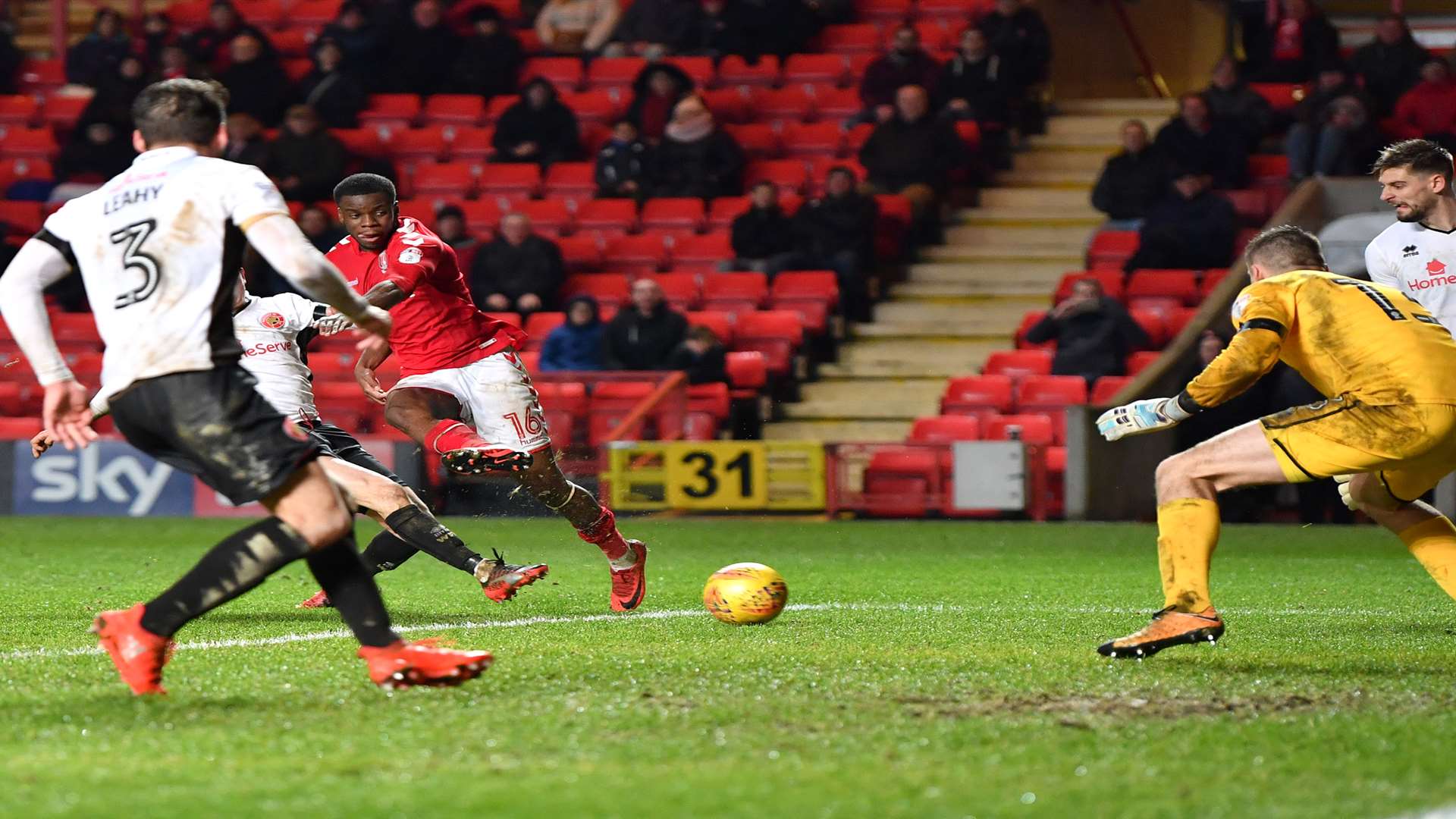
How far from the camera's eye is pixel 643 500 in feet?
52.6

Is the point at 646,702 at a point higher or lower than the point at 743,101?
lower

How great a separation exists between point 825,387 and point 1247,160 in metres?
4.41

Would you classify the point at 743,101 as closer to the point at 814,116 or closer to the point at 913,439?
the point at 814,116

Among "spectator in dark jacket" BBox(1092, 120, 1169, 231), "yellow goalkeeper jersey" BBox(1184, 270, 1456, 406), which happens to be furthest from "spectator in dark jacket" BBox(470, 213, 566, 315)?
"yellow goalkeeper jersey" BBox(1184, 270, 1456, 406)

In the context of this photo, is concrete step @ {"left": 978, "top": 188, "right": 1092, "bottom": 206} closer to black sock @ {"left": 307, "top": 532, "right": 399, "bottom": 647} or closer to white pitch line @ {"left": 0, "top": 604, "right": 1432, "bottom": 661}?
white pitch line @ {"left": 0, "top": 604, "right": 1432, "bottom": 661}

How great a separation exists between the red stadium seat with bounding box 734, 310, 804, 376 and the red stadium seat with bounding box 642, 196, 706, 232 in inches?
73.6

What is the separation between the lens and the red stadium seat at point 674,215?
62.3 ft

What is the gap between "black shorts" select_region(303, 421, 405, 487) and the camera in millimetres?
8836

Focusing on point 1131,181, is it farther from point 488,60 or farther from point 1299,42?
point 488,60

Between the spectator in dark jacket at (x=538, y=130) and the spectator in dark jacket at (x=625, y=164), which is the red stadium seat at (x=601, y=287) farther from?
the spectator in dark jacket at (x=538, y=130)

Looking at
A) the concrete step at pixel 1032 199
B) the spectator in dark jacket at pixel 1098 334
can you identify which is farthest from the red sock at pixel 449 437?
the concrete step at pixel 1032 199

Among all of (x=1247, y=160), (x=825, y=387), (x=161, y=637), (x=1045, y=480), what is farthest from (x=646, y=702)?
(x=1247, y=160)

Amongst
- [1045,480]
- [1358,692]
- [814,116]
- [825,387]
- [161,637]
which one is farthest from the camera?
[814,116]

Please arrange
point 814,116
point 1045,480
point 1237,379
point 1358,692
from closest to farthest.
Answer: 1. point 1358,692
2. point 1237,379
3. point 1045,480
4. point 814,116
